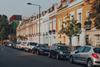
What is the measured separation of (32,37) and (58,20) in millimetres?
25880

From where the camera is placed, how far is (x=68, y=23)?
42.8m

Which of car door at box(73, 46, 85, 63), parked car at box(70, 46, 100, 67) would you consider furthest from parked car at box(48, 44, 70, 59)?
parked car at box(70, 46, 100, 67)

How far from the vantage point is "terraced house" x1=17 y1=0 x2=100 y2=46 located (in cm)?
4122

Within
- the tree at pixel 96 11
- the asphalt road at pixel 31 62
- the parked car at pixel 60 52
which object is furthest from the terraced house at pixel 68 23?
the asphalt road at pixel 31 62

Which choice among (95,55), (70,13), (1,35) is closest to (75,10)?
(70,13)

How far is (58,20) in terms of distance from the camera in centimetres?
5712

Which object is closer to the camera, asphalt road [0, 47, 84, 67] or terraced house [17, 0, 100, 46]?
asphalt road [0, 47, 84, 67]

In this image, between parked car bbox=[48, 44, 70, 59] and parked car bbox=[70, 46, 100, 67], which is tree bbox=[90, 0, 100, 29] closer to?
parked car bbox=[70, 46, 100, 67]

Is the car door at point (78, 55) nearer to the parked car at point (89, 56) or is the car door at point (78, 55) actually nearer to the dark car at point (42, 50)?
the parked car at point (89, 56)

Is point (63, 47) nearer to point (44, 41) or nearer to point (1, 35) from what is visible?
point (44, 41)

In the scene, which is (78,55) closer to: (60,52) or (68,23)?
(60,52)

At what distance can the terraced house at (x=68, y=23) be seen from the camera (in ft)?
135

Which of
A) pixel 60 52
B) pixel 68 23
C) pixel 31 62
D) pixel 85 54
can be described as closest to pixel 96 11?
pixel 85 54

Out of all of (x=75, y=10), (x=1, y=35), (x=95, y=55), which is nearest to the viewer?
(x=95, y=55)
